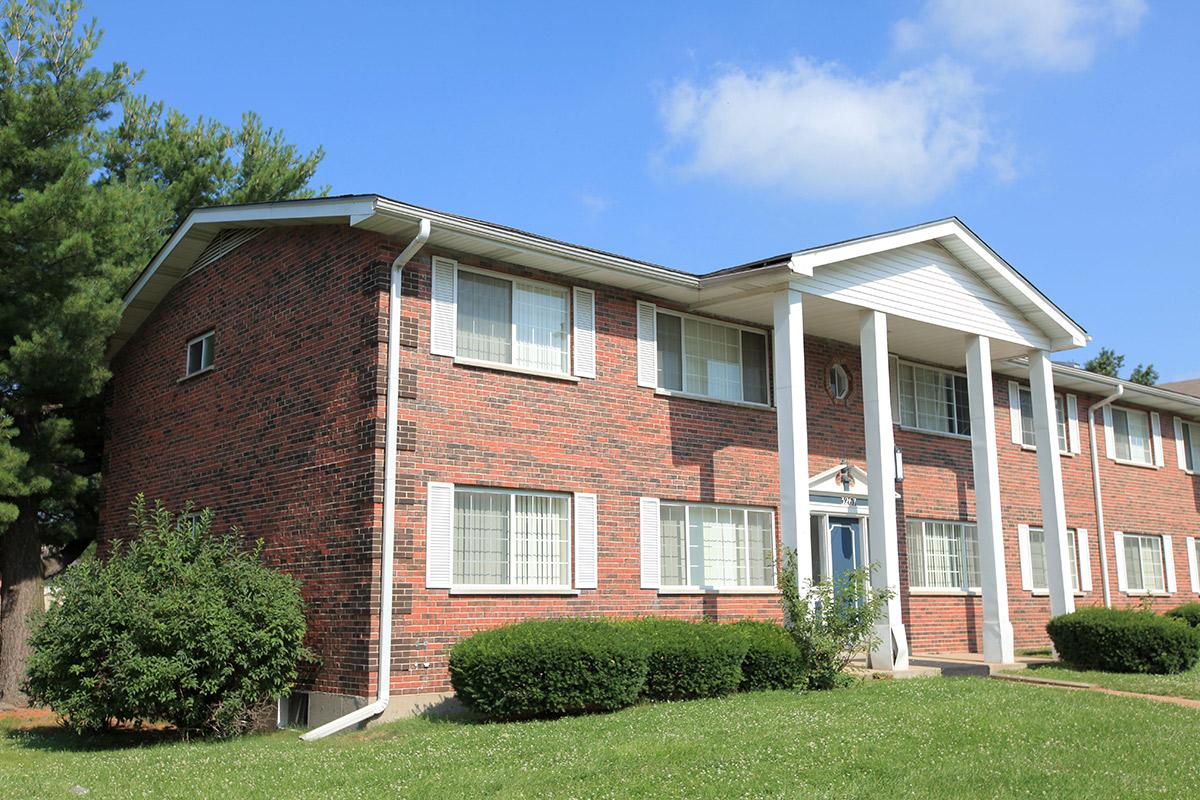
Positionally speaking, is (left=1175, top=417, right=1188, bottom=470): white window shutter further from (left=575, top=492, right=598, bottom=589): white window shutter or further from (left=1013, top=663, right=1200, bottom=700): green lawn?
(left=575, top=492, right=598, bottom=589): white window shutter

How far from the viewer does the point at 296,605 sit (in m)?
13.6

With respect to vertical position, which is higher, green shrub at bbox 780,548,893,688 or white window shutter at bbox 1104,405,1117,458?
white window shutter at bbox 1104,405,1117,458

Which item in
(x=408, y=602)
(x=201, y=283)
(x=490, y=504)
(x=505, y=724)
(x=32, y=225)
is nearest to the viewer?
(x=505, y=724)

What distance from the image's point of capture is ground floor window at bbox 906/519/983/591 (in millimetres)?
20234

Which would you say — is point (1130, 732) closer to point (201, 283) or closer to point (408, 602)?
point (408, 602)

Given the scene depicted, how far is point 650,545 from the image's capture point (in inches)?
625

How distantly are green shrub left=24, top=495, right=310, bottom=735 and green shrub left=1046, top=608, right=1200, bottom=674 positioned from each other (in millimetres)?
11665

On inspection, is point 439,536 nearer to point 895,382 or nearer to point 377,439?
point 377,439

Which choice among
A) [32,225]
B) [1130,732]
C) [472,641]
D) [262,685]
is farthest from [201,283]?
[1130,732]

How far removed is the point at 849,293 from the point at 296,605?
9130 millimetres

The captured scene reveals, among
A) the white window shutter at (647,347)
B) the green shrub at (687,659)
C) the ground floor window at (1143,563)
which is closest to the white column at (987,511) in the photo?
the white window shutter at (647,347)

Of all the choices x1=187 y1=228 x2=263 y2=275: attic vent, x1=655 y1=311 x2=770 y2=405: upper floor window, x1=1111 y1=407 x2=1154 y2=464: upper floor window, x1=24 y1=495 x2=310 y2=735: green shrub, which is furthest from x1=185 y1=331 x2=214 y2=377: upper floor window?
x1=1111 y1=407 x2=1154 y2=464: upper floor window

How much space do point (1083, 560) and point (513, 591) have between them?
14.9 m

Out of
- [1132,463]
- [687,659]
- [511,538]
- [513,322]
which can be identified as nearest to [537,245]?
[513,322]
